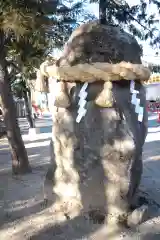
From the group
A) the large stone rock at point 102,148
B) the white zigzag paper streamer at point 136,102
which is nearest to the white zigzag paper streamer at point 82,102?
the large stone rock at point 102,148

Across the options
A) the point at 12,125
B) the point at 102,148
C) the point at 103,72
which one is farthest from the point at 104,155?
the point at 12,125

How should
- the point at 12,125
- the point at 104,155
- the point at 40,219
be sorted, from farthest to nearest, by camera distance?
the point at 12,125 → the point at 40,219 → the point at 104,155

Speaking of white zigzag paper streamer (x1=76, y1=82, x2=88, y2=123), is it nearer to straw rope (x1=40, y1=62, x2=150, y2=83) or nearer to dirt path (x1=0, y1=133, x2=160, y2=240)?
straw rope (x1=40, y1=62, x2=150, y2=83)

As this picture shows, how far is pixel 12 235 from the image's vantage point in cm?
427

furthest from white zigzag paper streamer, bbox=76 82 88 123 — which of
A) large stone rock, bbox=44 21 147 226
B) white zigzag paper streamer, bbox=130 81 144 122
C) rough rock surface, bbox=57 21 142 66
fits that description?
white zigzag paper streamer, bbox=130 81 144 122

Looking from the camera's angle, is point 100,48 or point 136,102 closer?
point 136,102

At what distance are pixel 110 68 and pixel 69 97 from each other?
2.07 ft

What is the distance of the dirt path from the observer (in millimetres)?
4209

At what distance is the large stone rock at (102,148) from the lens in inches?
176

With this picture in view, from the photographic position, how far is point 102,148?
14.8 feet

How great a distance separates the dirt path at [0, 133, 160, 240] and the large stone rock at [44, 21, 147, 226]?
25 centimetres

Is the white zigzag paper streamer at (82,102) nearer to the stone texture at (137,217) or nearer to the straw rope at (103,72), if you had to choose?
the straw rope at (103,72)

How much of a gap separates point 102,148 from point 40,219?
3.98ft

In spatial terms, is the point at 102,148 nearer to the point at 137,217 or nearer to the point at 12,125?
the point at 137,217
